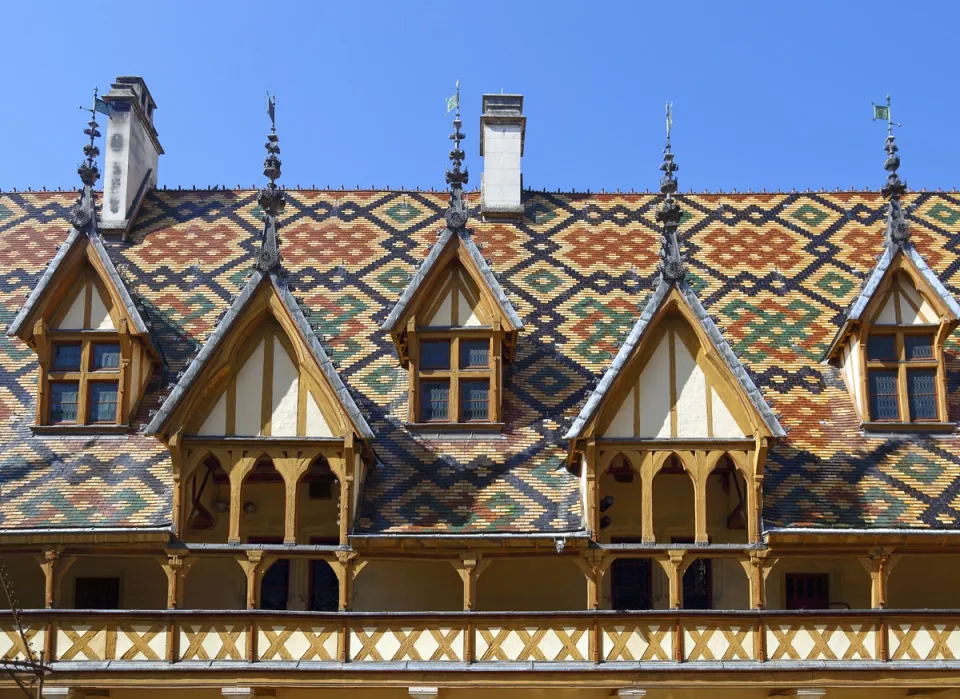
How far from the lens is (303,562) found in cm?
1975

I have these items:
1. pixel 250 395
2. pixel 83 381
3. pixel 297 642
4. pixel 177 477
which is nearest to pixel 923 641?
pixel 297 642

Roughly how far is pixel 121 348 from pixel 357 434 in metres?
4.30

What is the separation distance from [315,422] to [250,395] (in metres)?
0.94

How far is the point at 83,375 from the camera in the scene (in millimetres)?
20594

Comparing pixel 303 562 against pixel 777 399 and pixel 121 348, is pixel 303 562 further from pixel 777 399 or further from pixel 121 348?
pixel 777 399

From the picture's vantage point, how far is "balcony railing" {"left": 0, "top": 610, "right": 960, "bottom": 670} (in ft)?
58.7

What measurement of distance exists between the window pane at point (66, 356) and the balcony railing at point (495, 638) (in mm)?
4090

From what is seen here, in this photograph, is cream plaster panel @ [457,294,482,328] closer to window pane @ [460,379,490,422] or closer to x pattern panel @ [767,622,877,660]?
window pane @ [460,379,490,422]

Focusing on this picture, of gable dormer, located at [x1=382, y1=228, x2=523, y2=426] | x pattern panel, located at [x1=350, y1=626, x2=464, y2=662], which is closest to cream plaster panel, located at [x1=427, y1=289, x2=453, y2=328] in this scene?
gable dormer, located at [x1=382, y1=228, x2=523, y2=426]

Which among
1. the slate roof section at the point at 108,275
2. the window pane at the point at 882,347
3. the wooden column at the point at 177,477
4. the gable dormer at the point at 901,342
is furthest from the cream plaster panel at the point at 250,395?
the window pane at the point at 882,347

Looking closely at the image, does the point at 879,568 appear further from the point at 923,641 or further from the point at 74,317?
the point at 74,317

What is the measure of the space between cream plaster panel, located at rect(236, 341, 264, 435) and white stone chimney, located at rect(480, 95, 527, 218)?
24.6 feet

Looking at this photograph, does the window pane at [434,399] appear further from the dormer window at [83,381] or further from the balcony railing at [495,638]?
the dormer window at [83,381]

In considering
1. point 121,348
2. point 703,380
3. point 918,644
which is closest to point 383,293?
point 121,348
